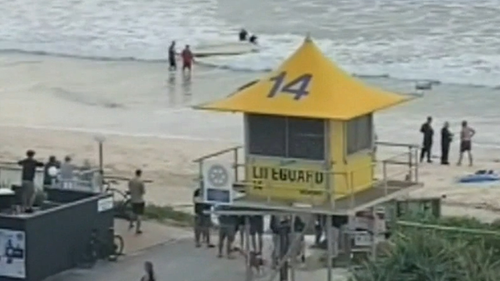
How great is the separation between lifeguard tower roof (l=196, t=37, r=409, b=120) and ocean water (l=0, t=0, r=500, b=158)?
61.2 ft

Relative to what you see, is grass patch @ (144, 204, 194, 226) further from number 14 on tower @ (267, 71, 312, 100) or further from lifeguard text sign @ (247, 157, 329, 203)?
number 14 on tower @ (267, 71, 312, 100)

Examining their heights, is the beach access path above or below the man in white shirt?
below

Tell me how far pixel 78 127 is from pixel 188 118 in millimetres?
3058

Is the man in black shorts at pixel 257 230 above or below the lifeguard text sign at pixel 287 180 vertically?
below

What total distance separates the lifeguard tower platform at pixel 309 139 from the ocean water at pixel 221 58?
1857 centimetres

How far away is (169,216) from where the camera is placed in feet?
83.5

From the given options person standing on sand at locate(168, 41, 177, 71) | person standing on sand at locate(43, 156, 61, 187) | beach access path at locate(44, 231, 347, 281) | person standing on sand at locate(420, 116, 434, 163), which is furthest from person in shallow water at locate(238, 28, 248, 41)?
beach access path at locate(44, 231, 347, 281)

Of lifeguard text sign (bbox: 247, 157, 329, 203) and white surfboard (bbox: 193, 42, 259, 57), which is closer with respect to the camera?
lifeguard text sign (bbox: 247, 157, 329, 203)

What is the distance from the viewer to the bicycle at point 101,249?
2162 centimetres

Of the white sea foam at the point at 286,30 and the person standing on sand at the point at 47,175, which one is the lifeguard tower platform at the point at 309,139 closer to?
the person standing on sand at the point at 47,175

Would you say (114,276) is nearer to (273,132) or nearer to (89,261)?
(89,261)

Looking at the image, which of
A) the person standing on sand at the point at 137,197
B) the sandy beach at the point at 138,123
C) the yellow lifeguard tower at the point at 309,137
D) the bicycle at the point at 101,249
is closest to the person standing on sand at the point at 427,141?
the sandy beach at the point at 138,123

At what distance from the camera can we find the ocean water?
137 feet

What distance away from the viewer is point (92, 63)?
57.1 meters
